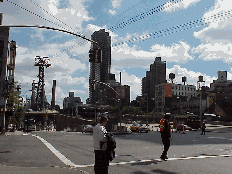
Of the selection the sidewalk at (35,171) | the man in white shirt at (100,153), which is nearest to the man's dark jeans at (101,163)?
the man in white shirt at (100,153)

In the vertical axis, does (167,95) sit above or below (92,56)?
above

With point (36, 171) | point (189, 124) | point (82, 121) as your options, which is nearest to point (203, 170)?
point (36, 171)

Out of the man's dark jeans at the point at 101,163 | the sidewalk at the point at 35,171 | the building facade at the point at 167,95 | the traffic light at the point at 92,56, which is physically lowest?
the sidewalk at the point at 35,171

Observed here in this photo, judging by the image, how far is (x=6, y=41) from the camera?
55.0 m

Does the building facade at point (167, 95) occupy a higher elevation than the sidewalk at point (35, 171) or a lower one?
higher

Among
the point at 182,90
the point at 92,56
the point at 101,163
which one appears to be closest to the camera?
the point at 101,163

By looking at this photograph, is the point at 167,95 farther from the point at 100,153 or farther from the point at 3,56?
the point at 100,153

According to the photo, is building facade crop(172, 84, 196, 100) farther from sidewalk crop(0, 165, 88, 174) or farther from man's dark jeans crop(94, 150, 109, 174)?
man's dark jeans crop(94, 150, 109, 174)

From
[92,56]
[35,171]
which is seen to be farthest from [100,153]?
[92,56]

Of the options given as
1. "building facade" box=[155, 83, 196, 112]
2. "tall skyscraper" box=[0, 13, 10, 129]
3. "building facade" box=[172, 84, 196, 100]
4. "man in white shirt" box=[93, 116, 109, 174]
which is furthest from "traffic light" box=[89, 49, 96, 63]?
"building facade" box=[172, 84, 196, 100]

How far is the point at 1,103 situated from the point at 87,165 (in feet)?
163

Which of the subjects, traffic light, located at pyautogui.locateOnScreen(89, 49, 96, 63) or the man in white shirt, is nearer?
the man in white shirt

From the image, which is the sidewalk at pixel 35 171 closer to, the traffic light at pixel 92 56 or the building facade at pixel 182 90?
the traffic light at pixel 92 56

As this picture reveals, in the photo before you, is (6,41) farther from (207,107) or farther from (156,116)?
(207,107)
